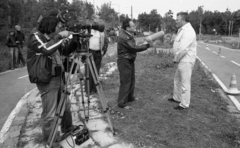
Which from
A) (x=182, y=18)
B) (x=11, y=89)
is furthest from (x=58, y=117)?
(x=11, y=89)

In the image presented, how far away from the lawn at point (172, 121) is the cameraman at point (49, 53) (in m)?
1.27

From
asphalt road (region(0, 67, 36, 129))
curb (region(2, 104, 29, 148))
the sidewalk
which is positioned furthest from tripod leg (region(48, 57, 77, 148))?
asphalt road (region(0, 67, 36, 129))

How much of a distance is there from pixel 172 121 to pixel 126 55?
171 cm

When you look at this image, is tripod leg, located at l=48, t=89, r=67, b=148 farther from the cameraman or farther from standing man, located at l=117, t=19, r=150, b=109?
standing man, located at l=117, t=19, r=150, b=109

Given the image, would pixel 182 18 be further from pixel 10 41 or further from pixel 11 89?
pixel 10 41

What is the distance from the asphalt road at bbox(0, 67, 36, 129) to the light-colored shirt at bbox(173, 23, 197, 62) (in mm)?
4186

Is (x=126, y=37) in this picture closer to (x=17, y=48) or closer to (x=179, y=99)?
(x=179, y=99)

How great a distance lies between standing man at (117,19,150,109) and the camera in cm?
452

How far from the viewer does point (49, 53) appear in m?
2.94

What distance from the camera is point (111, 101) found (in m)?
5.40

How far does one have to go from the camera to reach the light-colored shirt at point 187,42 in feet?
14.9

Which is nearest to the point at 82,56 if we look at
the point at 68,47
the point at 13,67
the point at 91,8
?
the point at 68,47

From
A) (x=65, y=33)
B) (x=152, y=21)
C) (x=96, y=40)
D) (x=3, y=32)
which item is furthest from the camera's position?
(x=152, y=21)

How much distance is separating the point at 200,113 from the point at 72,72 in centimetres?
302
